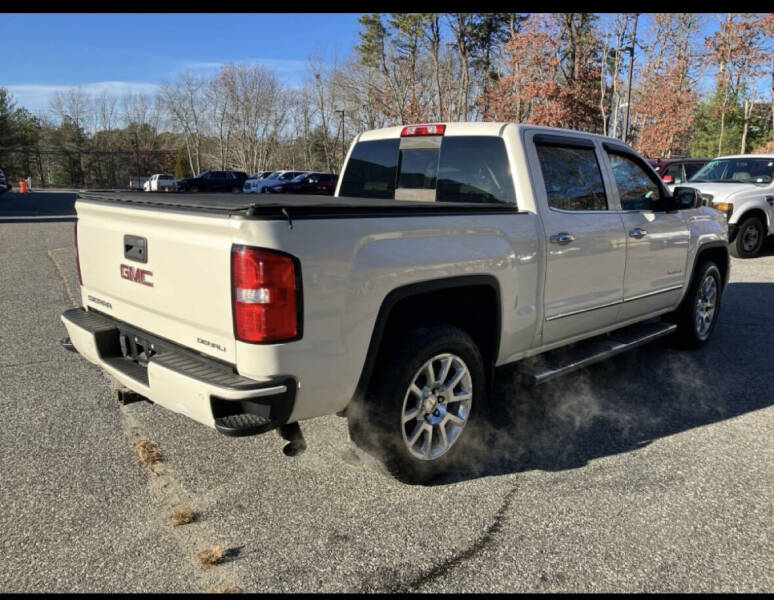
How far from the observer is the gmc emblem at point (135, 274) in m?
2.93

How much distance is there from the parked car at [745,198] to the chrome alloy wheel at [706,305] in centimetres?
575

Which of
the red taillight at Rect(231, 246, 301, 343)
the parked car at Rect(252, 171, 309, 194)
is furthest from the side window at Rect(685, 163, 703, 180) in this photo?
the parked car at Rect(252, 171, 309, 194)

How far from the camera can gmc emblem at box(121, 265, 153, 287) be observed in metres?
2.93

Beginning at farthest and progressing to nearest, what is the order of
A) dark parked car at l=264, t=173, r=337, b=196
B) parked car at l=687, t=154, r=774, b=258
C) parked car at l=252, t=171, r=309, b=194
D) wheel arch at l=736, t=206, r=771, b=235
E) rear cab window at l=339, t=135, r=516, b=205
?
parked car at l=252, t=171, r=309, b=194, dark parked car at l=264, t=173, r=337, b=196, wheel arch at l=736, t=206, r=771, b=235, parked car at l=687, t=154, r=774, b=258, rear cab window at l=339, t=135, r=516, b=205

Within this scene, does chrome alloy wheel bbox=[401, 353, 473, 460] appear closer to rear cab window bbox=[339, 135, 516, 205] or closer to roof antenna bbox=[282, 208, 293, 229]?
roof antenna bbox=[282, 208, 293, 229]

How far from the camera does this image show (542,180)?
3.71 metres

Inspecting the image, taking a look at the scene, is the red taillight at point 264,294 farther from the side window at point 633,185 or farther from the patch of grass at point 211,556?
the side window at point 633,185

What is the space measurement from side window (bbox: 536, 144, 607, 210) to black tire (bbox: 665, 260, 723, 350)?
1.77m

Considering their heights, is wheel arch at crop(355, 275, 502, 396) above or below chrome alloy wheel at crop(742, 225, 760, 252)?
above

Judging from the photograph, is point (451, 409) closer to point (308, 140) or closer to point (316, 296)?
point (316, 296)

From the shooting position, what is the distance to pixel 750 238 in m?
11.4

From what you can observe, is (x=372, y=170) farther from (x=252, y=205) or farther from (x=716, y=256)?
(x=716, y=256)

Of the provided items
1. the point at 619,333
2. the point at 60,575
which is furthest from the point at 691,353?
the point at 60,575

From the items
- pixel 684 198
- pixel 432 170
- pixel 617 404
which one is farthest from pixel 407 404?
pixel 684 198
